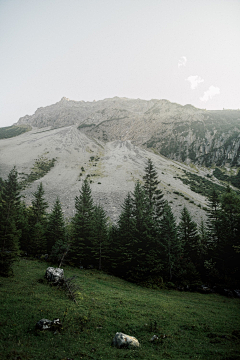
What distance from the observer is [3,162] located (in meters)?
99.1

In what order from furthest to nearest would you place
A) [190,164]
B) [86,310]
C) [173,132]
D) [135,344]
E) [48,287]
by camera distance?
[173,132] → [190,164] → [48,287] → [86,310] → [135,344]

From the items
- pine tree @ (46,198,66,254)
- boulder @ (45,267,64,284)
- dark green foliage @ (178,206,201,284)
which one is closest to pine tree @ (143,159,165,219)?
dark green foliage @ (178,206,201,284)

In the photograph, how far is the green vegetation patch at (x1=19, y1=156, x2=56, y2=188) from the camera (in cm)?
8354

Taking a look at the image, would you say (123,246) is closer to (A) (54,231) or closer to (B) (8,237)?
(A) (54,231)

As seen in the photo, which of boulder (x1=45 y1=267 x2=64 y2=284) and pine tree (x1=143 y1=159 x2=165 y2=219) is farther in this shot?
pine tree (x1=143 y1=159 x2=165 y2=219)

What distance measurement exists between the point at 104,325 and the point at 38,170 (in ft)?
324

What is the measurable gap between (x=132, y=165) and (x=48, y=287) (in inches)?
3779

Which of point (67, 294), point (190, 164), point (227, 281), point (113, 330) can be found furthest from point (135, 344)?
point (190, 164)

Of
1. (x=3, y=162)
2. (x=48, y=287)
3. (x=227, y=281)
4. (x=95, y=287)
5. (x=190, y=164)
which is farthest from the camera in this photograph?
(x=190, y=164)

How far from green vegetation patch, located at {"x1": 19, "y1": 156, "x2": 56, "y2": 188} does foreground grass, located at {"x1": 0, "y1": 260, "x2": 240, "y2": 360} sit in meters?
69.0

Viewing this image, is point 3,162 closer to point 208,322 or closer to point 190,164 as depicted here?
point 208,322

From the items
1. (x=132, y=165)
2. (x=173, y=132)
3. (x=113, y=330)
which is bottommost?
(x=113, y=330)

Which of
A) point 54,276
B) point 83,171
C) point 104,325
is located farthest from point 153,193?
point 83,171

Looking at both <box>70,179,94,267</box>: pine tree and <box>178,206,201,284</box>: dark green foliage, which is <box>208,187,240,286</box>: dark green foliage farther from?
<box>70,179,94,267</box>: pine tree
